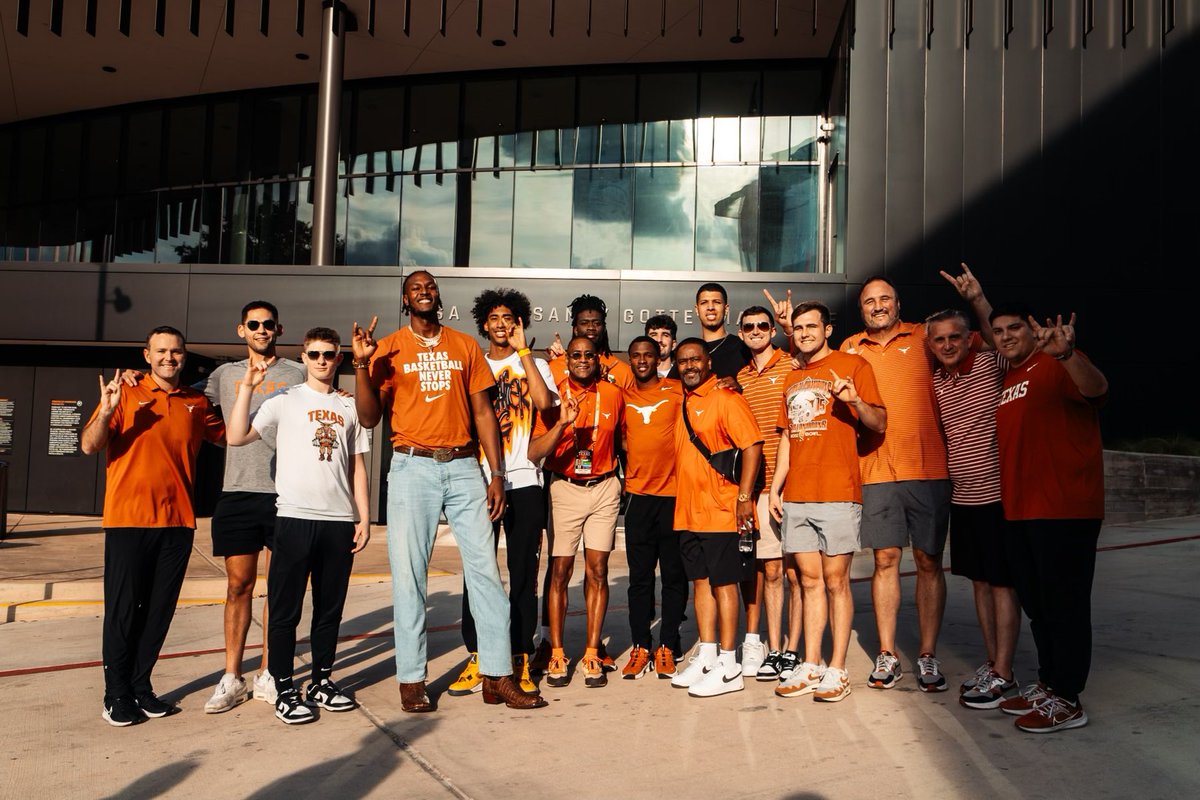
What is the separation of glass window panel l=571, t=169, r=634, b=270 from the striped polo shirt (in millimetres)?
14846

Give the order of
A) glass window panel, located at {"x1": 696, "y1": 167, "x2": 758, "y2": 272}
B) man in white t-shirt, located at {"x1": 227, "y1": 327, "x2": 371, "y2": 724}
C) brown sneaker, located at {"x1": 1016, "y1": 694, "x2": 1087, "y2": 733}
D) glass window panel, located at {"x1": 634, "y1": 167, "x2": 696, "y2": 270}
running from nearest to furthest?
brown sneaker, located at {"x1": 1016, "y1": 694, "x2": 1087, "y2": 733}
man in white t-shirt, located at {"x1": 227, "y1": 327, "x2": 371, "y2": 724}
glass window panel, located at {"x1": 696, "y1": 167, "x2": 758, "y2": 272}
glass window panel, located at {"x1": 634, "y1": 167, "x2": 696, "y2": 270}

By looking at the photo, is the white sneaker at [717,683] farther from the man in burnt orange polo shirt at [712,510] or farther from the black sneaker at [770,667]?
the black sneaker at [770,667]

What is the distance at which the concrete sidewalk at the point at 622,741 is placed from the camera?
397 centimetres

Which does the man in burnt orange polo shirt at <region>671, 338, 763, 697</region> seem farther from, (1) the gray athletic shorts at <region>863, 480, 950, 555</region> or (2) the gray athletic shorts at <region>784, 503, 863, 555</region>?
(1) the gray athletic shorts at <region>863, 480, 950, 555</region>

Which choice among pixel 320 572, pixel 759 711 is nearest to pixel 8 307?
pixel 320 572

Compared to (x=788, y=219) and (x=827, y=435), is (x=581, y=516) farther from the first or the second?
(x=788, y=219)

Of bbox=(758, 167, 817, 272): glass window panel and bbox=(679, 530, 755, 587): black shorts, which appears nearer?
bbox=(679, 530, 755, 587): black shorts

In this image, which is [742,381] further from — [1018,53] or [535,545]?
[1018,53]

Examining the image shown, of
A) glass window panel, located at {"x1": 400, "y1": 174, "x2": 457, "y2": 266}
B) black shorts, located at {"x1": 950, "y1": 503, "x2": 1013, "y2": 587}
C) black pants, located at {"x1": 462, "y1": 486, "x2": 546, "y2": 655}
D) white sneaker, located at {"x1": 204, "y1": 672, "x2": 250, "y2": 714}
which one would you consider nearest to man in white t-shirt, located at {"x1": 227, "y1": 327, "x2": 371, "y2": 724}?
white sneaker, located at {"x1": 204, "y1": 672, "x2": 250, "y2": 714}

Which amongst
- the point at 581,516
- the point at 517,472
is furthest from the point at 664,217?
the point at 517,472

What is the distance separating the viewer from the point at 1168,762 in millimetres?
4082

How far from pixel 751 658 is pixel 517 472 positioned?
6.07ft

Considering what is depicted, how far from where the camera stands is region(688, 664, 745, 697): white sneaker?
212 inches

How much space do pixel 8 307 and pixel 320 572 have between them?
1728 centimetres
